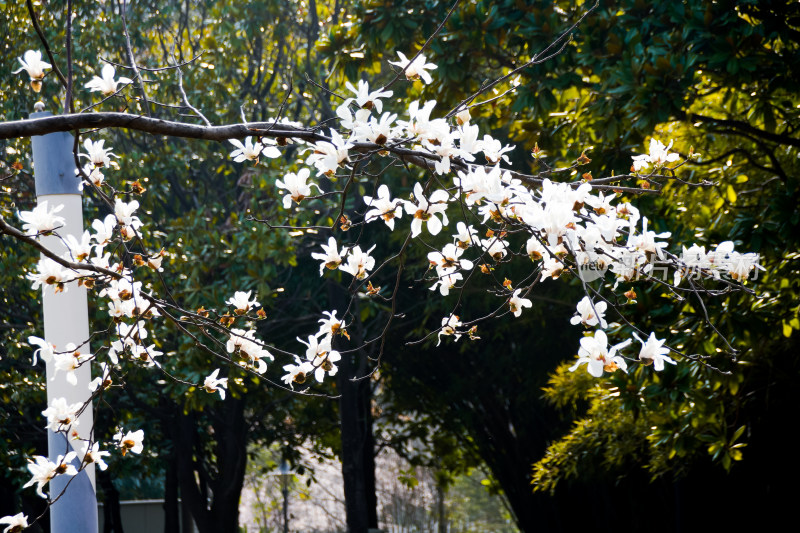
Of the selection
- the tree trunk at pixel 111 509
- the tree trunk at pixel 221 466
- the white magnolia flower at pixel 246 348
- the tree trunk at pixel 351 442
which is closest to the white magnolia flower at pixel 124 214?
the white magnolia flower at pixel 246 348

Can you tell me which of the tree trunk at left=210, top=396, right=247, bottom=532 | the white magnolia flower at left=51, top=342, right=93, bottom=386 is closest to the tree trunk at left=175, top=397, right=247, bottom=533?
the tree trunk at left=210, top=396, right=247, bottom=532

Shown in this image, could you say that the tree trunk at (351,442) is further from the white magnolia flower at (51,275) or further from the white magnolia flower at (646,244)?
the white magnolia flower at (646,244)

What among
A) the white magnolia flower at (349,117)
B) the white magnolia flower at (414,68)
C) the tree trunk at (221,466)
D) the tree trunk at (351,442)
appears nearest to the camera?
the white magnolia flower at (349,117)

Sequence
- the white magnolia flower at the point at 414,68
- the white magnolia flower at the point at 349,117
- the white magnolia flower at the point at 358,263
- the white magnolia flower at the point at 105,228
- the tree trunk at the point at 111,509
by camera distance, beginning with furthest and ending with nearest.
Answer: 1. the tree trunk at the point at 111,509
2. the white magnolia flower at the point at 105,228
3. the white magnolia flower at the point at 358,263
4. the white magnolia flower at the point at 414,68
5. the white magnolia flower at the point at 349,117

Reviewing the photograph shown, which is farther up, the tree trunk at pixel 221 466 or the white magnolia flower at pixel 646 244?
the white magnolia flower at pixel 646 244

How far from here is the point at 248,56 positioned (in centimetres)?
623

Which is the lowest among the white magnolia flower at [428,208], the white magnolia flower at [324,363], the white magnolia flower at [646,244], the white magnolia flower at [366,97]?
the white magnolia flower at [324,363]

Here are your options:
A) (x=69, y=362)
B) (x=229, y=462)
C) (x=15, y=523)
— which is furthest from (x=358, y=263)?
(x=229, y=462)

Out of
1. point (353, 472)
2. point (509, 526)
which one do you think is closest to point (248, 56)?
point (353, 472)

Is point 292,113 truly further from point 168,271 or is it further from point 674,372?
point 674,372

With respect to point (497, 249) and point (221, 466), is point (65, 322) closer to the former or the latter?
point (497, 249)

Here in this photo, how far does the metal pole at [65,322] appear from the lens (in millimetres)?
2213

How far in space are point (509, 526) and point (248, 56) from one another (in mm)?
8312

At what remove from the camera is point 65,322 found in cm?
226
